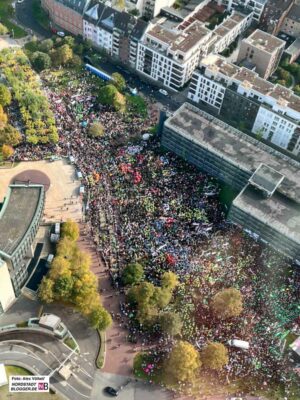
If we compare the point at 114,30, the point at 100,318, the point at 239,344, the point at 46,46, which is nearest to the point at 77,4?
the point at 114,30

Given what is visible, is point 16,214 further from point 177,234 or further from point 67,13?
point 67,13

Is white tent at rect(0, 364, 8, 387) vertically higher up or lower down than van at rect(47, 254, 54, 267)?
lower down

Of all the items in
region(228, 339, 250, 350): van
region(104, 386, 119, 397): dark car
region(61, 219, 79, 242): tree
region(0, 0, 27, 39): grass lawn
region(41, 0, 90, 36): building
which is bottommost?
region(104, 386, 119, 397): dark car

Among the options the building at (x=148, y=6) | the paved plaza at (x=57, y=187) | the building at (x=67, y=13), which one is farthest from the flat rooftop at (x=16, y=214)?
the building at (x=148, y=6)

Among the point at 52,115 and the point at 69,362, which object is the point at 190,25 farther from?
the point at 69,362

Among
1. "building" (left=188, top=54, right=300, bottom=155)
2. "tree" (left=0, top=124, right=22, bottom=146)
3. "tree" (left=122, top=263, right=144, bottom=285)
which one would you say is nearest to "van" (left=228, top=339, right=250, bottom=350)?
"tree" (left=122, top=263, right=144, bottom=285)

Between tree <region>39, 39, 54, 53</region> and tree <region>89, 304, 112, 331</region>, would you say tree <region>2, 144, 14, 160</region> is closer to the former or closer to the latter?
tree <region>39, 39, 54, 53</region>
